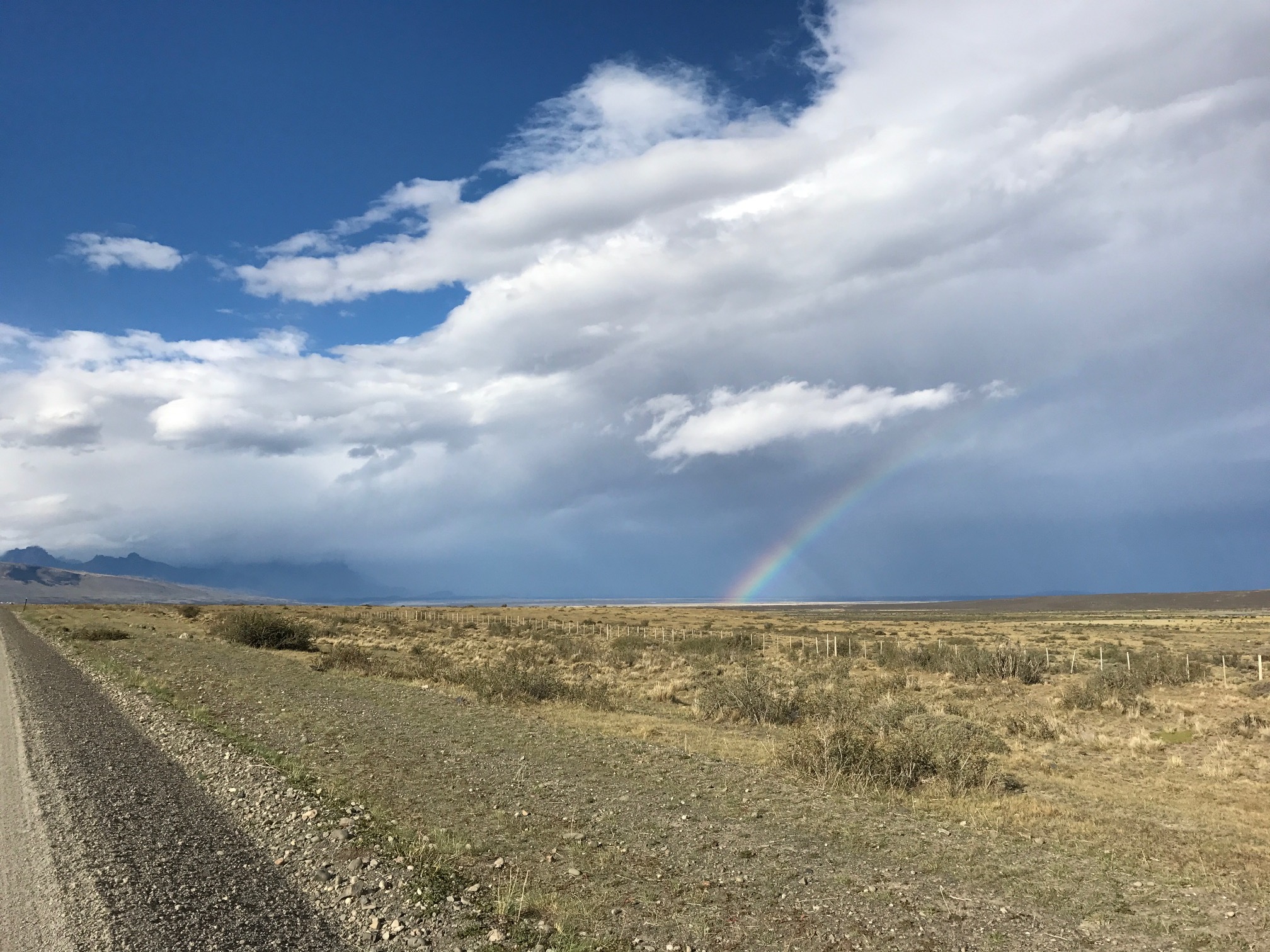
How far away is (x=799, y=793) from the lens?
41.6 feet

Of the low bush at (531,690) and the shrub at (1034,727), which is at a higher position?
the low bush at (531,690)

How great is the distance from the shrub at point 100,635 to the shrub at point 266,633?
558 cm

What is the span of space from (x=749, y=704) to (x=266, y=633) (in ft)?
108

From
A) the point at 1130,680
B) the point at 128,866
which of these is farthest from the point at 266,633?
the point at 1130,680

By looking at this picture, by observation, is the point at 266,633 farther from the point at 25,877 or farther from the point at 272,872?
the point at 272,872

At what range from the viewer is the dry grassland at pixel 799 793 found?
778cm

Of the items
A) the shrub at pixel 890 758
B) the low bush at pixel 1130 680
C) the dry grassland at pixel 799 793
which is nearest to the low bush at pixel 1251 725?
the dry grassland at pixel 799 793

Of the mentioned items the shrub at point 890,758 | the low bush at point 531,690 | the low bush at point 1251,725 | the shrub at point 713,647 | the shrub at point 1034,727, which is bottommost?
the shrub at point 713,647

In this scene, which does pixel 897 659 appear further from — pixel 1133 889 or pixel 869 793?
pixel 1133 889

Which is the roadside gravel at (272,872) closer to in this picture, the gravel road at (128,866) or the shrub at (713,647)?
the gravel road at (128,866)

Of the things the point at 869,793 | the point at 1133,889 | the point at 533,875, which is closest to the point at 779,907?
the point at 533,875

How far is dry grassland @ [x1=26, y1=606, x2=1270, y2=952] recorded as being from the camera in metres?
7.78

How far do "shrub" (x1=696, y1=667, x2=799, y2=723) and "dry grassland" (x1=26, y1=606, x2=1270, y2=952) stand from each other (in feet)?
0.23

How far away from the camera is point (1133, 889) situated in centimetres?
873
